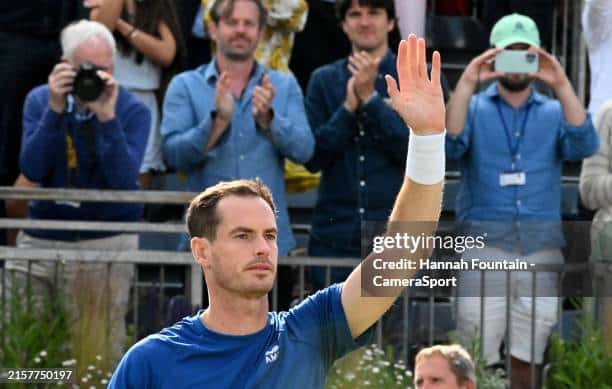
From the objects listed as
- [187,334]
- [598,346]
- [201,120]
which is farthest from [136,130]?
[187,334]

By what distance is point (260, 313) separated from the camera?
4875 mm

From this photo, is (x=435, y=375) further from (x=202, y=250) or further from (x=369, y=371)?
(x=202, y=250)

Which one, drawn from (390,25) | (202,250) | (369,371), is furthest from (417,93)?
(390,25)

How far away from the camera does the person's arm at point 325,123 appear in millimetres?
8203

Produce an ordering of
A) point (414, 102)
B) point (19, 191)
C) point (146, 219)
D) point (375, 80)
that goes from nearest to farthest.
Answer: point (414, 102) < point (19, 191) < point (375, 80) < point (146, 219)

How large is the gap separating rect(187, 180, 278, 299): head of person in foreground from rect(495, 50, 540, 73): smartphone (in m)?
3.50

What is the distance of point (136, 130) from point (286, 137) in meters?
0.78

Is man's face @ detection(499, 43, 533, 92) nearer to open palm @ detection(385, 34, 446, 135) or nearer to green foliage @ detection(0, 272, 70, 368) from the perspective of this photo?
green foliage @ detection(0, 272, 70, 368)

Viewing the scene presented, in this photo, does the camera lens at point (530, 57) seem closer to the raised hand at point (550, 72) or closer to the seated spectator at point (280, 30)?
the raised hand at point (550, 72)

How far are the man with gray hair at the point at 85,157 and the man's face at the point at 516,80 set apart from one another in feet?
6.13

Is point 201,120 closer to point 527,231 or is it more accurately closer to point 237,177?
point 237,177

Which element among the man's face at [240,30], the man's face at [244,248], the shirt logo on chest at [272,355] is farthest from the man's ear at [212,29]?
the shirt logo on chest at [272,355]

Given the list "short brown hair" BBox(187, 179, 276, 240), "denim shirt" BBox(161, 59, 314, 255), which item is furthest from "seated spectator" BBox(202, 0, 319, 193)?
"short brown hair" BBox(187, 179, 276, 240)

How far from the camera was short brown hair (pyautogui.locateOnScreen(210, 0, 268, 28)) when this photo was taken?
8.43m
